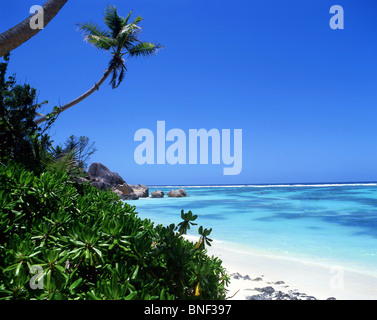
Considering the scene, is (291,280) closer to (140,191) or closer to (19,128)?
(19,128)

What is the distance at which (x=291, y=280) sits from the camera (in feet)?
19.4

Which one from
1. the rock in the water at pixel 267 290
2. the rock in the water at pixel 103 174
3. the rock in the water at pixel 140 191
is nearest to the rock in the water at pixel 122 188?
the rock in the water at pixel 103 174

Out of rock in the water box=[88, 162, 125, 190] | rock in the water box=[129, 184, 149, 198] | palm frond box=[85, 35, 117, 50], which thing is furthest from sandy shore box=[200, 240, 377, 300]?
rock in the water box=[129, 184, 149, 198]

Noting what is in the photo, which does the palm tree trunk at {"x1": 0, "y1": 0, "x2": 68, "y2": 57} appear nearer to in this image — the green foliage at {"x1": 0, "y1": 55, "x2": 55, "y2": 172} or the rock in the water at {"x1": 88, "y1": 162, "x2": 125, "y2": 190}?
the green foliage at {"x1": 0, "y1": 55, "x2": 55, "y2": 172}

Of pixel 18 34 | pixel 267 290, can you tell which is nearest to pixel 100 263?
pixel 267 290

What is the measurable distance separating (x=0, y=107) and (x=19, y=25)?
166 cm

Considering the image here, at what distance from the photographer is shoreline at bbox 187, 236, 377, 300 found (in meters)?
4.99

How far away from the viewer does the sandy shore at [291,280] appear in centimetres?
502

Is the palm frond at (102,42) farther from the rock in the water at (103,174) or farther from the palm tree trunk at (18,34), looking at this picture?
the rock in the water at (103,174)
